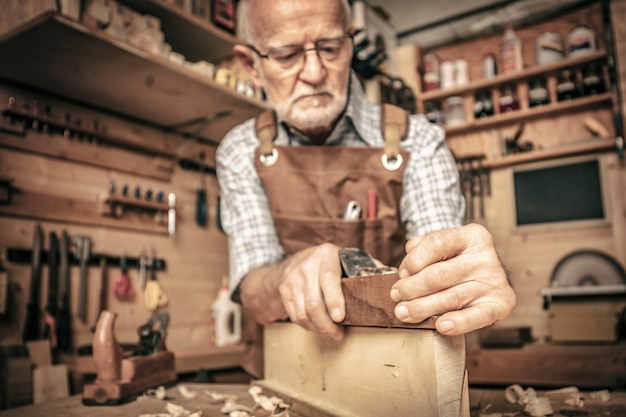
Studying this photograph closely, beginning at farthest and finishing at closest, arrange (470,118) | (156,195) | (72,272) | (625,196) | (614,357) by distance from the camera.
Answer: (470,118) < (625,196) < (156,195) < (614,357) < (72,272)

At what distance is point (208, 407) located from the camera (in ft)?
3.51

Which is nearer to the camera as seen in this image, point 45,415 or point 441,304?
point 441,304

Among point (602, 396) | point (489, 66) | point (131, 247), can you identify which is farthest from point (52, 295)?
point (489, 66)

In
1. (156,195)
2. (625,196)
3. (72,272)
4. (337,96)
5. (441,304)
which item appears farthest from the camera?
(625,196)

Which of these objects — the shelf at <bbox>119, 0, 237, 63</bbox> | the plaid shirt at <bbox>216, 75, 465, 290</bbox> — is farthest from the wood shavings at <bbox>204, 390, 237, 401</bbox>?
the shelf at <bbox>119, 0, 237, 63</bbox>

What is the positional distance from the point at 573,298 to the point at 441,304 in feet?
7.29

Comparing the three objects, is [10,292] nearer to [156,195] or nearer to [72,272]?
[72,272]

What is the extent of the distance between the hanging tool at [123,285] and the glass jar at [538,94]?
8.85 feet

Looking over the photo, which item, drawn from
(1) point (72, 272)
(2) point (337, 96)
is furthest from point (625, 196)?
(1) point (72, 272)

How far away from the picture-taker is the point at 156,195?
2418mm

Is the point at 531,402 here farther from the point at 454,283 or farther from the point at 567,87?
the point at 567,87

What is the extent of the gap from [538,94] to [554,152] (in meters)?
0.41

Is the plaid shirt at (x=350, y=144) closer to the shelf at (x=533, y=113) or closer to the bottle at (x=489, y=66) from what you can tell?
Answer: the shelf at (x=533, y=113)

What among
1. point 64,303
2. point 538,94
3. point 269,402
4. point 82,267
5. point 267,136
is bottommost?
point 269,402
